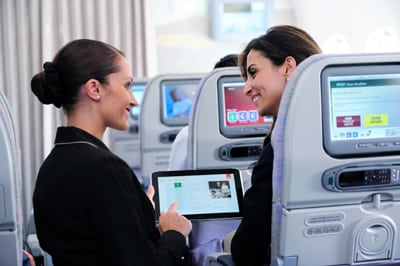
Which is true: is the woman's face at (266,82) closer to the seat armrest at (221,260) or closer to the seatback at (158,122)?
the seat armrest at (221,260)

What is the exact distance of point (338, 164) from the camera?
4.69 feet

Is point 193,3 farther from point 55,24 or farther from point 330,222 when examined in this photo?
point 330,222

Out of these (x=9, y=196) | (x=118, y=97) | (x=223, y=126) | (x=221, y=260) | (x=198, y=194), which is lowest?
(x=221, y=260)

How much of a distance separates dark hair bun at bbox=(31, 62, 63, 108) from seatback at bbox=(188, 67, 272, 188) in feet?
2.81

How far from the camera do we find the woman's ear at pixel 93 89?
1.49m

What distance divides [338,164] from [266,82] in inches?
19.9

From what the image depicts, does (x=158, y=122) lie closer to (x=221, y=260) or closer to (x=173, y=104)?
(x=173, y=104)

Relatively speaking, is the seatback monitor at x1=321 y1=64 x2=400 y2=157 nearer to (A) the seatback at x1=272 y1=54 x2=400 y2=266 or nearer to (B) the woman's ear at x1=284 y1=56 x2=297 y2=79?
(A) the seatback at x1=272 y1=54 x2=400 y2=266

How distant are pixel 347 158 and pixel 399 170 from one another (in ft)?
0.51

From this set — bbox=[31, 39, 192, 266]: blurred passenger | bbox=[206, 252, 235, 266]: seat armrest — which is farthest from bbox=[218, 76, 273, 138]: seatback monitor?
bbox=[31, 39, 192, 266]: blurred passenger

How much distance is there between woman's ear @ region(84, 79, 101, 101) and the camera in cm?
149

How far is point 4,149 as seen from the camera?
1.34 m

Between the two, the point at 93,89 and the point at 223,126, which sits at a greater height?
the point at 93,89

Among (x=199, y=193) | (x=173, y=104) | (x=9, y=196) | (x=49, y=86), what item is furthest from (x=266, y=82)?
(x=173, y=104)
